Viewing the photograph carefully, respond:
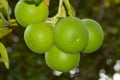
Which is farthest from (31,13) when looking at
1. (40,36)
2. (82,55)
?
(82,55)

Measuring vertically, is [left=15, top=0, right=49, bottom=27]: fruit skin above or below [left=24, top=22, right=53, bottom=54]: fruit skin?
above

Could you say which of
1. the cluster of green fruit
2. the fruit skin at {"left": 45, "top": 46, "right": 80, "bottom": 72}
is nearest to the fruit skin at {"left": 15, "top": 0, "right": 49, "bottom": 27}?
the cluster of green fruit

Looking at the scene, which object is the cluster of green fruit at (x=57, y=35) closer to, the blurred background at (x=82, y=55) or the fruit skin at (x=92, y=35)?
the fruit skin at (x=92, y=35)

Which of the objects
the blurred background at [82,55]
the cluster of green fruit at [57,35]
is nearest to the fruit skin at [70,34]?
the cluster of green fruit at [57,35]

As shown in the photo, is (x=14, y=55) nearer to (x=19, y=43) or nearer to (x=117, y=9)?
(x=19, y=43)

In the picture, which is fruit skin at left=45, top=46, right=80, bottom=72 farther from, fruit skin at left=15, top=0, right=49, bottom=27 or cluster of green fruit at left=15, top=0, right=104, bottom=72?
fruit skin at left=15, top=0, right=49, bottom=27

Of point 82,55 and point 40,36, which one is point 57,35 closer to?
point 40,36
